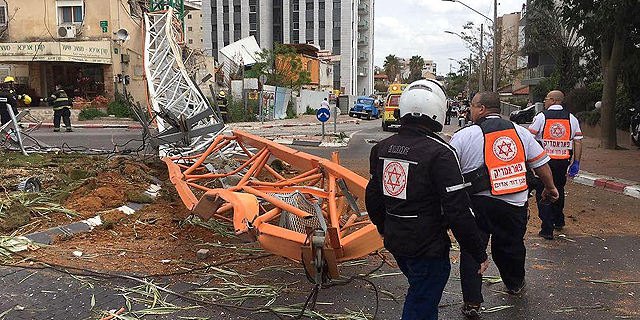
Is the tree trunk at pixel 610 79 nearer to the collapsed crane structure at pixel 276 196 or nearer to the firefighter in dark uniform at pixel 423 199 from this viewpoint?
the collapsed crane structure at pixel 276 196

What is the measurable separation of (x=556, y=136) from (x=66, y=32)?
90.9 feet

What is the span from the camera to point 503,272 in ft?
14.5

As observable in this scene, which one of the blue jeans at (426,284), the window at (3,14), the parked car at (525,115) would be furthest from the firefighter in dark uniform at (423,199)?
the window at (3,14)

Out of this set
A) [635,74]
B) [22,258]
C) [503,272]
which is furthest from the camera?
[635,74]

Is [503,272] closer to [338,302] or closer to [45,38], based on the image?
[338,302]

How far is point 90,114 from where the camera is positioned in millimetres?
25953

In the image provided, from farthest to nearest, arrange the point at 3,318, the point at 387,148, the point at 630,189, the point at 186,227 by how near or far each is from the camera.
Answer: the point at 630,189 < the point at 186,227 < the point at 3,318 < the point at 387,148

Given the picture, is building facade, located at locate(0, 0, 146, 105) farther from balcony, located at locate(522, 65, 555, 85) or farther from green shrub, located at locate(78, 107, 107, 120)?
balcony, located at locate(522, 65, 555, 85)

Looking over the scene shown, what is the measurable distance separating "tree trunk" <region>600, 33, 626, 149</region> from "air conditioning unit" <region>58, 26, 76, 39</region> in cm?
2510

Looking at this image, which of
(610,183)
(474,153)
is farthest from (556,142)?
(610,183)

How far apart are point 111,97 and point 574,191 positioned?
24.9 m

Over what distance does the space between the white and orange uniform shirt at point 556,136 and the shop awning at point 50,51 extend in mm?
25591

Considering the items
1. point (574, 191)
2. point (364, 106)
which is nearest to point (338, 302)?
point (574, 191)

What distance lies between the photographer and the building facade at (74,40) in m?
27.4
